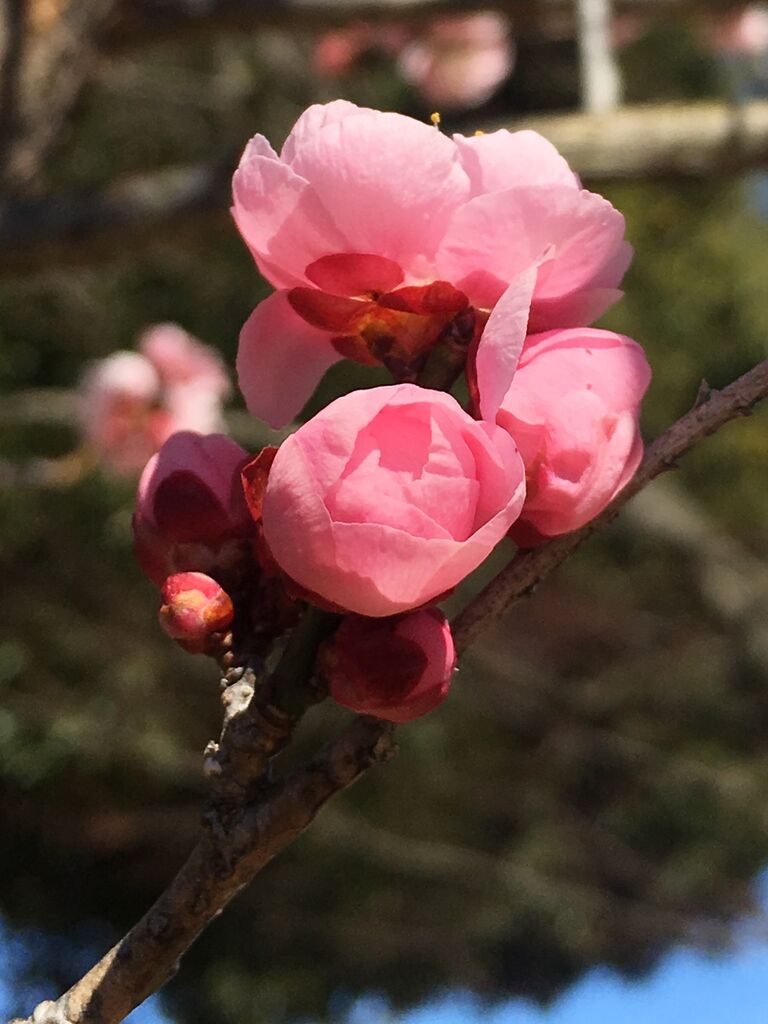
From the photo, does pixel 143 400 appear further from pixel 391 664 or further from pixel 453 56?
pixel 391 664

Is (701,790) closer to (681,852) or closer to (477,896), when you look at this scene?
(681,852)

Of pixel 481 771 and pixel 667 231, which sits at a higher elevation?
pixel 667 231

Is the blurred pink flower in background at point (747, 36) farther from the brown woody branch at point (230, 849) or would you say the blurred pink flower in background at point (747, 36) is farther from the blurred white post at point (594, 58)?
the brown woody branch at point (230, 849)

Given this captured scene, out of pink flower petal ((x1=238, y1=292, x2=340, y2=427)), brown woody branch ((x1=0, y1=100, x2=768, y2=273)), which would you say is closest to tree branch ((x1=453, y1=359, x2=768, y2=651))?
pink flower petal ((x1=238, y1=292, x2=340, y2=427))

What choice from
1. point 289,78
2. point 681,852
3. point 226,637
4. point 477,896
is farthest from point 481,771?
point 226,637

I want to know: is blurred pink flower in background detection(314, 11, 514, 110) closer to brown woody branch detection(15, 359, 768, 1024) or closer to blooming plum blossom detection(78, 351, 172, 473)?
blooming plum blossom detection(78, 351, 172, 473)

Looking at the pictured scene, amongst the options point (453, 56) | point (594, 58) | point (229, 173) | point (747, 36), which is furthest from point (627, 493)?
point (747, 36)

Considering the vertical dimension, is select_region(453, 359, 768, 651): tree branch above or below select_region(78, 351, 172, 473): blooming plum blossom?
above
